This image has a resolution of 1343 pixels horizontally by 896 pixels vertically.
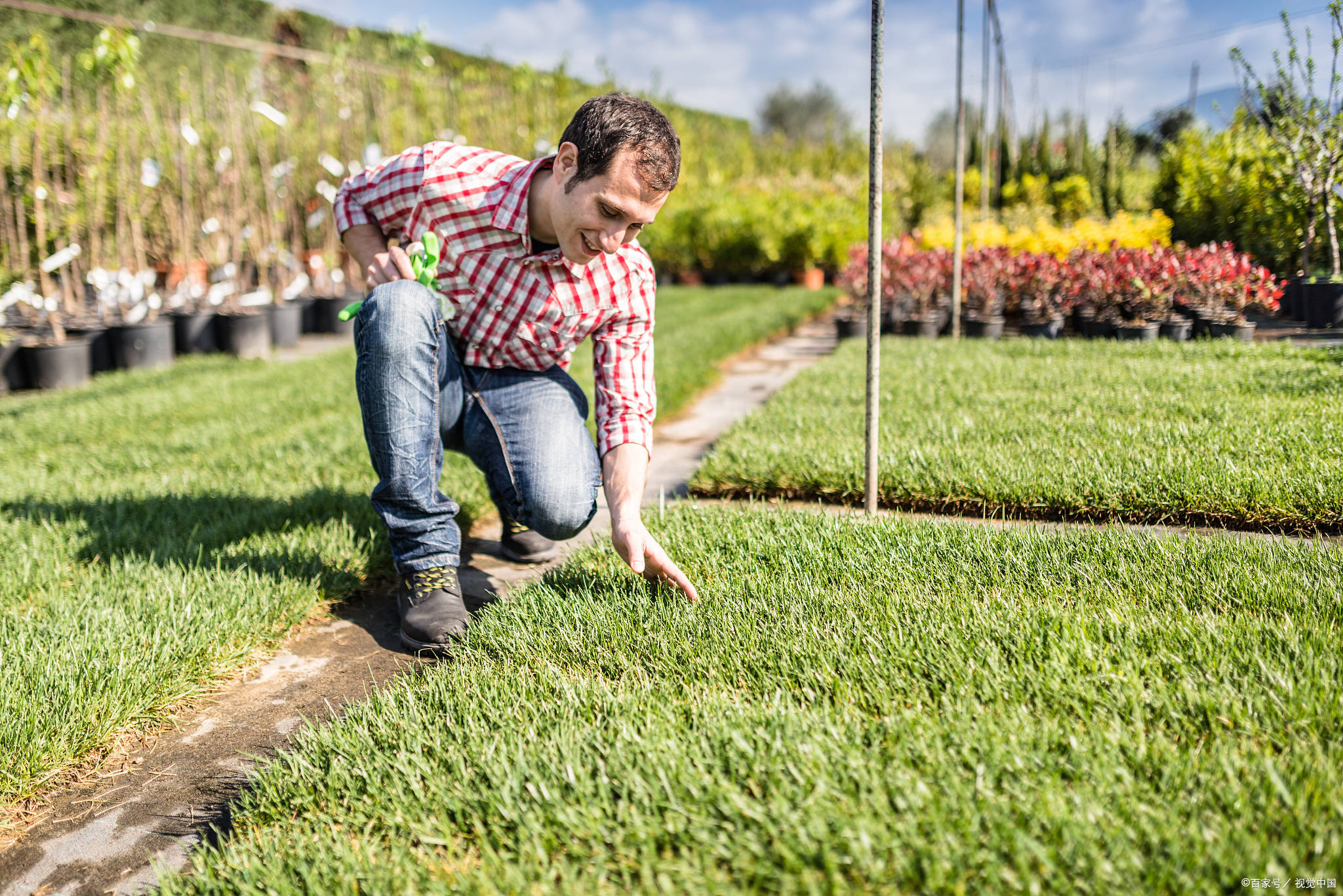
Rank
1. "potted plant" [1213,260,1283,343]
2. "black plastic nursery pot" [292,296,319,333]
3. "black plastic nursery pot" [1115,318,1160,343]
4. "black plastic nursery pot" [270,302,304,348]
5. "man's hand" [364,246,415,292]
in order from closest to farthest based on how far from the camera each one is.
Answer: "man's hand" [364,246,415,292], "potted plant" [1213,260,1283,343], "black plastic nursery pot" [1115,318,1160,343], "black plastic nursery pot" [270,302,304,348], "black plastic nursery pot" [292,296,319,333]

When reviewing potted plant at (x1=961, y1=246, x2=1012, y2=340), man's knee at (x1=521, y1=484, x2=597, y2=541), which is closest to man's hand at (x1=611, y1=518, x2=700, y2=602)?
man's knee at (x1=521, y1=484, x2=597, y2=541)

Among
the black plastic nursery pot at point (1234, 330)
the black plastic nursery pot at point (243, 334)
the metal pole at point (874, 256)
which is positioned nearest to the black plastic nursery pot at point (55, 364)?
the black plastic nursery pot at point (243, 334)

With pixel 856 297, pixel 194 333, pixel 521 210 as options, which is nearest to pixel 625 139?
pixel 521 210

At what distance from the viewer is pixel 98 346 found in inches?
246

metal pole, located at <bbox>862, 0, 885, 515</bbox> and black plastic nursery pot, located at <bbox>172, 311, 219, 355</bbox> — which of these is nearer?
metal pole, located at <bbox>862, 0, 885, 515</bbox>

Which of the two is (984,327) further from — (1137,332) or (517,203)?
(517,203)

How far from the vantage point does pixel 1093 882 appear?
3.60 feet

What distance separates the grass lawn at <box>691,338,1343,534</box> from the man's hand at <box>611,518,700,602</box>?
117 cm

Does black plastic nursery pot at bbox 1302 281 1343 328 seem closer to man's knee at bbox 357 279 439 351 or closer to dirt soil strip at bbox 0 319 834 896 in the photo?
dirt soil strip at bbox 0 319 834 896

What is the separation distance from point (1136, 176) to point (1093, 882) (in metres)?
12.2

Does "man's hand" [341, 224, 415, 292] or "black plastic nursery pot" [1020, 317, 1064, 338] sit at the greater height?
"man's hand" [341, 224, 415, 292]

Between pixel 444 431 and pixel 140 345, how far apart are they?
4.94m

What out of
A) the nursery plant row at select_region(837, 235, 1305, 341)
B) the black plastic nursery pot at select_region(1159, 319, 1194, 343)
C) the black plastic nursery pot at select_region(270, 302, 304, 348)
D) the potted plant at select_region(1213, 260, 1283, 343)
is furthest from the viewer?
Result: the black plastic nursery pot at select_region(270, 302, 304, 348)

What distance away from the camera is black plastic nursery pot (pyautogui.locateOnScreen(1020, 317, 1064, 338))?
20.6 ft
